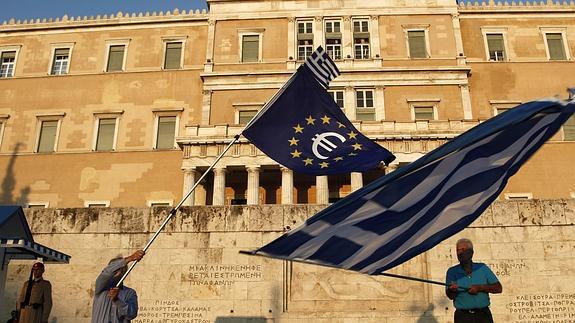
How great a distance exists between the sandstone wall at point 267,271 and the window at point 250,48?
22.2 metres

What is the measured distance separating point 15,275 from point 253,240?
18.0ft

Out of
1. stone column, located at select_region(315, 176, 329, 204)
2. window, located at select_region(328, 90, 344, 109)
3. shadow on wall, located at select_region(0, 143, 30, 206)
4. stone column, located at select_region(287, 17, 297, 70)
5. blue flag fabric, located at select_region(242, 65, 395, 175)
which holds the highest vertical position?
stone column, located at select_region(287, 17, 297, 70)

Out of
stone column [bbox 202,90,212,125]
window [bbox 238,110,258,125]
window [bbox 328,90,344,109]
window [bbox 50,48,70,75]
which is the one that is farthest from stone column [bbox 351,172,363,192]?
window [bbox 50,48,70,75]

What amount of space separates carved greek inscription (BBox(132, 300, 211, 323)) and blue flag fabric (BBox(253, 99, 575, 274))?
7.26 metres

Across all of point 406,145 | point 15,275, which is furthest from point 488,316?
point 406,145

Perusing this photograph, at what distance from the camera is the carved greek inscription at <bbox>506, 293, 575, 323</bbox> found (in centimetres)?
1142

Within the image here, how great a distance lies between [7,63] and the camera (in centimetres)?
3678

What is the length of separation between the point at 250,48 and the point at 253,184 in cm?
997

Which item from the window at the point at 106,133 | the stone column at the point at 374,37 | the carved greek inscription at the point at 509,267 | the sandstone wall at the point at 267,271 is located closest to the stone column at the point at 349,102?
the stone column at the point at 374,37

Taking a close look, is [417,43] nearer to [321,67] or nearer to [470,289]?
[321,67]

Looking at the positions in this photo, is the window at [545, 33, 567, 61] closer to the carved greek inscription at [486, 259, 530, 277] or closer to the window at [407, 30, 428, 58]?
the window at [407, 30, 428, 58]

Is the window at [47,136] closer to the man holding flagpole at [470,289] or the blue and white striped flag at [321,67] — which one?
the blue and white striped flag at [321,67]

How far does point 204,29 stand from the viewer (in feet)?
117

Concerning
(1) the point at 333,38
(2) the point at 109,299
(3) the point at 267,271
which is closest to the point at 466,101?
(1) the point at 333,38
